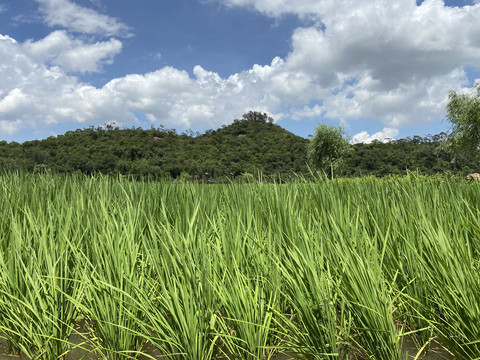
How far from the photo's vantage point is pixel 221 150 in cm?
6844

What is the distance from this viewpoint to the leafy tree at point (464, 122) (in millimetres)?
29109

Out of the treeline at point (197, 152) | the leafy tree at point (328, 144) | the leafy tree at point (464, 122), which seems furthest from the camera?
the treeline at point (197, 152)

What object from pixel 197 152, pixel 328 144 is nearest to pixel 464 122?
pixel 328 144

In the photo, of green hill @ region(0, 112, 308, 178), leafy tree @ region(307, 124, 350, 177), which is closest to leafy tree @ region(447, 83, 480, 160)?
leafy tree @ region(307, 124, 350, 177)

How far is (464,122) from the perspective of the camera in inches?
1163

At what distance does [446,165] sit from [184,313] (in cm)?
6593

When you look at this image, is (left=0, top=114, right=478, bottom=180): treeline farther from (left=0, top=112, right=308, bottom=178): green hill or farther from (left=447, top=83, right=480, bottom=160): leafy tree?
(left=447, top=83, right=480, bottom=160): leafy tree

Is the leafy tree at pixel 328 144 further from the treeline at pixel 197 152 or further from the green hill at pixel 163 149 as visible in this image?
the green hill at pixel 163 149

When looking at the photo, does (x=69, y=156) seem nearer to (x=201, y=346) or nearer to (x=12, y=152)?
(x=12, y=152)

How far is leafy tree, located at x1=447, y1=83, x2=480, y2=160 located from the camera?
95.5 ft

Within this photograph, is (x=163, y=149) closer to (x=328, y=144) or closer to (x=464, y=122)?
(x=328, y=144)

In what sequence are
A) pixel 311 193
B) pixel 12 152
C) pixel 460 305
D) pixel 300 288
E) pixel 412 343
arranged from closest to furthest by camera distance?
pixel 460 305
pixel 300 288
pixel 412 343
pixel 311 193
pixel 12 152

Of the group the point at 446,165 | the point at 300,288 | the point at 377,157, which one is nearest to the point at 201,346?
the point at 300,288

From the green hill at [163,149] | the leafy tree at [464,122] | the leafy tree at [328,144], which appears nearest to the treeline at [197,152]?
the green hill at [163,149]
